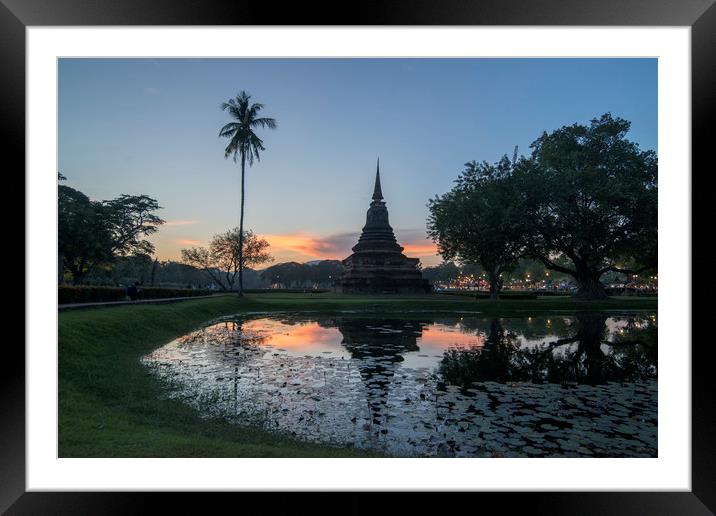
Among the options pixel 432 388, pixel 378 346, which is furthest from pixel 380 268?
pixel 432 388

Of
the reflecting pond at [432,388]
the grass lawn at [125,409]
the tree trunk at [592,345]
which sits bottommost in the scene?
the tree trunk at [592,345]

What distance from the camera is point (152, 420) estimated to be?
6.65m

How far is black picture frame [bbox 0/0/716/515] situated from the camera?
3.92m

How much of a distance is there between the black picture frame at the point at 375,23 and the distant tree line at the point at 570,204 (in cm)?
2377

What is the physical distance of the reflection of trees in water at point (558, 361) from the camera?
9.93m

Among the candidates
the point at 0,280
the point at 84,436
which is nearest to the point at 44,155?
the point at 0,280

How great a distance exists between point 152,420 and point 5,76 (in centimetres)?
494

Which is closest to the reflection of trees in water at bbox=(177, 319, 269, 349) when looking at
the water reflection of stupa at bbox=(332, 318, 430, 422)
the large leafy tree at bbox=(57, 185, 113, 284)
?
the water reflection of stupa at bbox=(332, 318, 430, 422)

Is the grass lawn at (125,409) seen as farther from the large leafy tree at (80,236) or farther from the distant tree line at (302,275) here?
the distant tree line at (302,275)

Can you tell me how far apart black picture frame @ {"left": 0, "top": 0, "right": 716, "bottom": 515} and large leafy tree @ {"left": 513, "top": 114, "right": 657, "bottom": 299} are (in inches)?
968

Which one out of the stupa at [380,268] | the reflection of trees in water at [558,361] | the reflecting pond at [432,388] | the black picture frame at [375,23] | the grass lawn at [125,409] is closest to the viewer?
the black picture frame at [375,23]

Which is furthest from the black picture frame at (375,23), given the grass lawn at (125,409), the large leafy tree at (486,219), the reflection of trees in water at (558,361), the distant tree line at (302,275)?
the distant tree line at (302,275)

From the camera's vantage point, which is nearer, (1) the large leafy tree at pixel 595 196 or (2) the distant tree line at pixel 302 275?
(1) the large leafy tree at pixel 595 196

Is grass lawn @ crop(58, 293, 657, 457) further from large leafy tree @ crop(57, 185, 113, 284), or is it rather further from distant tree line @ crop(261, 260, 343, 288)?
distant tree line @ crop(261, 260, 343, 288)
